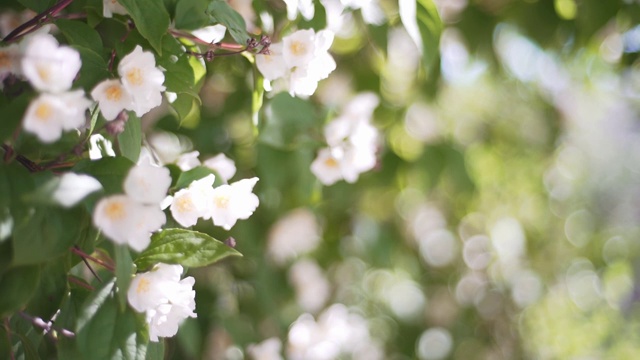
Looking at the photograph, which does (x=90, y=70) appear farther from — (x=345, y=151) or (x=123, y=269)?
(x=345, y=151)

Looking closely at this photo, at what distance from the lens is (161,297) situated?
0.62 meters

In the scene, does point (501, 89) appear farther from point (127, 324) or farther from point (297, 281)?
point (127, 324)

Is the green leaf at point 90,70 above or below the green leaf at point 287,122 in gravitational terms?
above

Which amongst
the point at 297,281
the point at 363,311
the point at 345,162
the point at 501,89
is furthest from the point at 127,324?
the point at 501,89

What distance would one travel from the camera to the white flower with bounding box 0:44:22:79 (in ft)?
2.04

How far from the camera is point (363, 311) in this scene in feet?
5.84

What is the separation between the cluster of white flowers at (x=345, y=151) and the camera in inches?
39.9

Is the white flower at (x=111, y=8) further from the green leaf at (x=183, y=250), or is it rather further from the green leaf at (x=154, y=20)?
the green leaf at (x=183, y=250)

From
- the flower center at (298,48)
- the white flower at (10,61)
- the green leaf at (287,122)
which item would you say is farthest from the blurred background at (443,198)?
the white flower at (10,61)

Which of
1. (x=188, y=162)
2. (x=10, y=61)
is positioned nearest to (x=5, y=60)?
(x=10, y=61)

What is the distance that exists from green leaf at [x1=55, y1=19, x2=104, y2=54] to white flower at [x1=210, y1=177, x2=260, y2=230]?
0.18 metres

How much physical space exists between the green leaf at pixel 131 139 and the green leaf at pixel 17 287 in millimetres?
139

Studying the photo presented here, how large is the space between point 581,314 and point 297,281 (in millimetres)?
979

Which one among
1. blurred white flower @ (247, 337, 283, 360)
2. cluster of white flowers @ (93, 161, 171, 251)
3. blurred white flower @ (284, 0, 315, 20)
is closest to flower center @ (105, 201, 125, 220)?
cluster of white flowers @ (93, 161, 171, 251)
